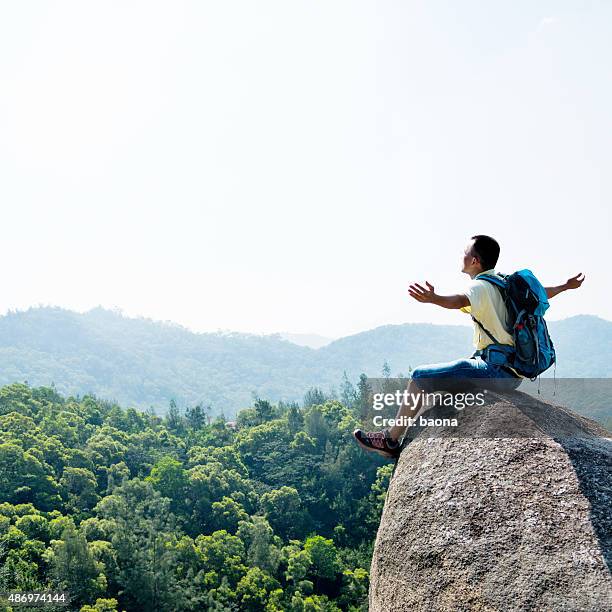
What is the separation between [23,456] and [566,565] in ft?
209

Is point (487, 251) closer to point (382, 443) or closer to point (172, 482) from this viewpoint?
point (382, 443)

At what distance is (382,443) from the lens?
19.3 ft

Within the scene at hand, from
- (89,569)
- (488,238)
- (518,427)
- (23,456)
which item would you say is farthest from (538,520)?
(23,456)

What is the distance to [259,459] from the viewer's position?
81.5 metres

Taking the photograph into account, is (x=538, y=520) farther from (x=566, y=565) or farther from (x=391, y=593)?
(x=391, y=593)

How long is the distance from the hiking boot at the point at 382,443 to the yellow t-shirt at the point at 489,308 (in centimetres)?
125

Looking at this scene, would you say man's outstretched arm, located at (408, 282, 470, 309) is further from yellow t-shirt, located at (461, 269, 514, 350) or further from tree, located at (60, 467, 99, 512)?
tree, located at (60, 467, 99, 512)

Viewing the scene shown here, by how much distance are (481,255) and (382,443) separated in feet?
5.94

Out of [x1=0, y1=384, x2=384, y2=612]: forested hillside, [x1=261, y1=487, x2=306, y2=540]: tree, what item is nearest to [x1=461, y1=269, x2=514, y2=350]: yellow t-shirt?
[x1=0, y1=384, x2=384, y2=612]: forested hillside

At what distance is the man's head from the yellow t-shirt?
0.21 meters

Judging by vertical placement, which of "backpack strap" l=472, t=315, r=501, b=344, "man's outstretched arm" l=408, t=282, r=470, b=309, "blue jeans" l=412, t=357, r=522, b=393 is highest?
"man's outstretched arm" l=408, t=282, r=470, b=309

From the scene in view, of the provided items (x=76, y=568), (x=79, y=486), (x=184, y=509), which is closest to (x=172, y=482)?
(x=184, y=509)

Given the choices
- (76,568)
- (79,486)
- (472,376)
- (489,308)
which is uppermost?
(489,308)

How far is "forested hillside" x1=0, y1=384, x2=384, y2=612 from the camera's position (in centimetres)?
4738
